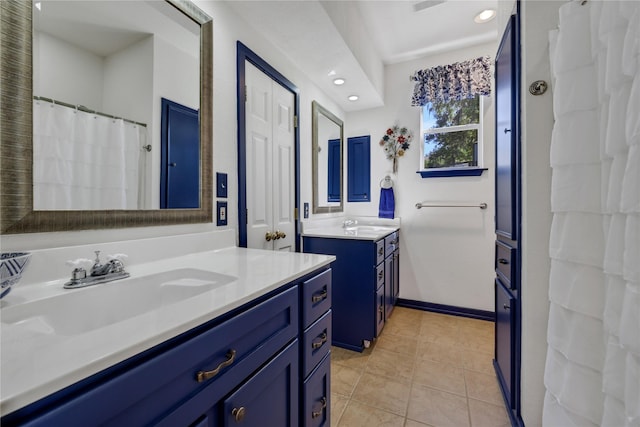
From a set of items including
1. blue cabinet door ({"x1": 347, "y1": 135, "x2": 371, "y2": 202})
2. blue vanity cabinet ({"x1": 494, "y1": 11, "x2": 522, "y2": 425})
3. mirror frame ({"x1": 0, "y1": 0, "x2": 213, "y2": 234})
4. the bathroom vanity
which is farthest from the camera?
blue cabinet door ({"x1": 347, "y1": 135, "x2": 371, "y2": 202})

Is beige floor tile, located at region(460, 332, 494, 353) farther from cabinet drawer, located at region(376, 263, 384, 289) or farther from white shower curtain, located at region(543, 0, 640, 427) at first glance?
white shower curtain, located at region(543, 0, 640, 427)

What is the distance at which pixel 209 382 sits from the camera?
0.60 m

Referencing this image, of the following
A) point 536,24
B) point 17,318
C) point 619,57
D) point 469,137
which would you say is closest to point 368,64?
point 469,137

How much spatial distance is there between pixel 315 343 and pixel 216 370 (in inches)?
20.2

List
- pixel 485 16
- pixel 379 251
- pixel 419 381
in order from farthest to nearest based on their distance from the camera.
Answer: pixel 485 16
pixel 379 251
pixel 419 381

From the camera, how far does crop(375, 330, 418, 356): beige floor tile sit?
6.66ft

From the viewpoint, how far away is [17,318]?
1.98ft

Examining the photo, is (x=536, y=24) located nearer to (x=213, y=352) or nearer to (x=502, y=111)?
(x=502, y=111)

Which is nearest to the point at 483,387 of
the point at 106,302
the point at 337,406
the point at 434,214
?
the point at 337,406

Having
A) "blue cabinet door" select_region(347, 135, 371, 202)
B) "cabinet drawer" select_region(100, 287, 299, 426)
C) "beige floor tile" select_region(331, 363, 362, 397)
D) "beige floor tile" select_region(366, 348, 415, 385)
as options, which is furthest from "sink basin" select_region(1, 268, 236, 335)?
"blue cabinet door" select_region(347, 135, 371, 202)

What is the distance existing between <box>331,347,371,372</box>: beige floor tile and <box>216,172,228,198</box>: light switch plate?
4.57 feet

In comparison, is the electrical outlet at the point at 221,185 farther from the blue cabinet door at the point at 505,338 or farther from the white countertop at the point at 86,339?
the blue cabinet door at the point at 505,338

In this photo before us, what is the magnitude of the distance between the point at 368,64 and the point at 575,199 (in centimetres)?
200

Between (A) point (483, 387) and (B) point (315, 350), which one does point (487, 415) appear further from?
(B) point (315, 350)
